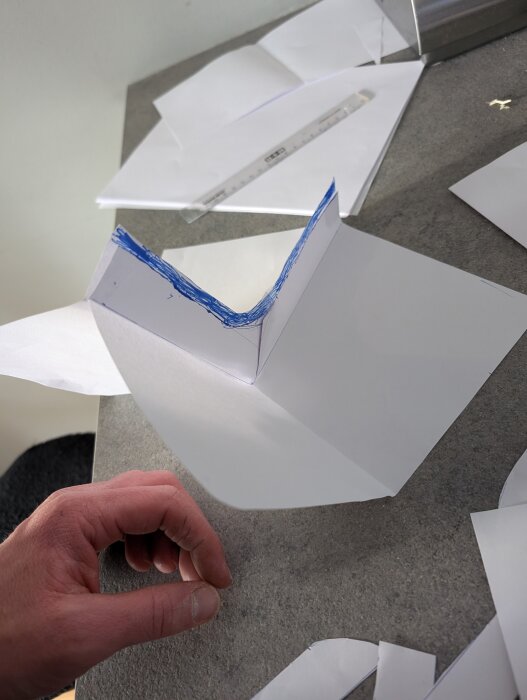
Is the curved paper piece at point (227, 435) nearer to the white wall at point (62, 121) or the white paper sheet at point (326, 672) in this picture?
the white paper sheet at point (326, 672)

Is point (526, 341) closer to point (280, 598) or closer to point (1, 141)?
point (280, 598)

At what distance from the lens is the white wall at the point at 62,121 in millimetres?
938

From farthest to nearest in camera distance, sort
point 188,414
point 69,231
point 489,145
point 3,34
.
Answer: point 69,231, point 3,34, point 489,145, point 188,414

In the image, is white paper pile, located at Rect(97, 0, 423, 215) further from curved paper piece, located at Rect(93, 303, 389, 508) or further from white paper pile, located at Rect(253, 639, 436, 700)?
white paper pile, located at Rect(253, 639, 436, 700)

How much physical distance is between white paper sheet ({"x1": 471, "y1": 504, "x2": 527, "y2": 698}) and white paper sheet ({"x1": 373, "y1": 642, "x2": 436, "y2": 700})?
0.18 feet

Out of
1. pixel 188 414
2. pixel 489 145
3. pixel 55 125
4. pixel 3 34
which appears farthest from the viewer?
pixel 55 125

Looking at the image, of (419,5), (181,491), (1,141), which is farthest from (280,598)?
(1,141)

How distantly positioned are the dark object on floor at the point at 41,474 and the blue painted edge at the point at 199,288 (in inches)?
18.5

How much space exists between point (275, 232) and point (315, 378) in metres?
0.25

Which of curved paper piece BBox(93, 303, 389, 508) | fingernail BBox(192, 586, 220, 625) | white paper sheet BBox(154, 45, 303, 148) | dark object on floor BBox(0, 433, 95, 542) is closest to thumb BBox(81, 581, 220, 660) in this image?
fingernail BBox(192, 586, 220, 625)

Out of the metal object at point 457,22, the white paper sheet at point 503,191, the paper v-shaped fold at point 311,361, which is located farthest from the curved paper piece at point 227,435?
the metal object at point 457,22

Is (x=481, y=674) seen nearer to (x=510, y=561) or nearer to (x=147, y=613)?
(x=510, y=561)

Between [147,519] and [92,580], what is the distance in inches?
2.6

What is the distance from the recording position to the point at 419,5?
77 cm
